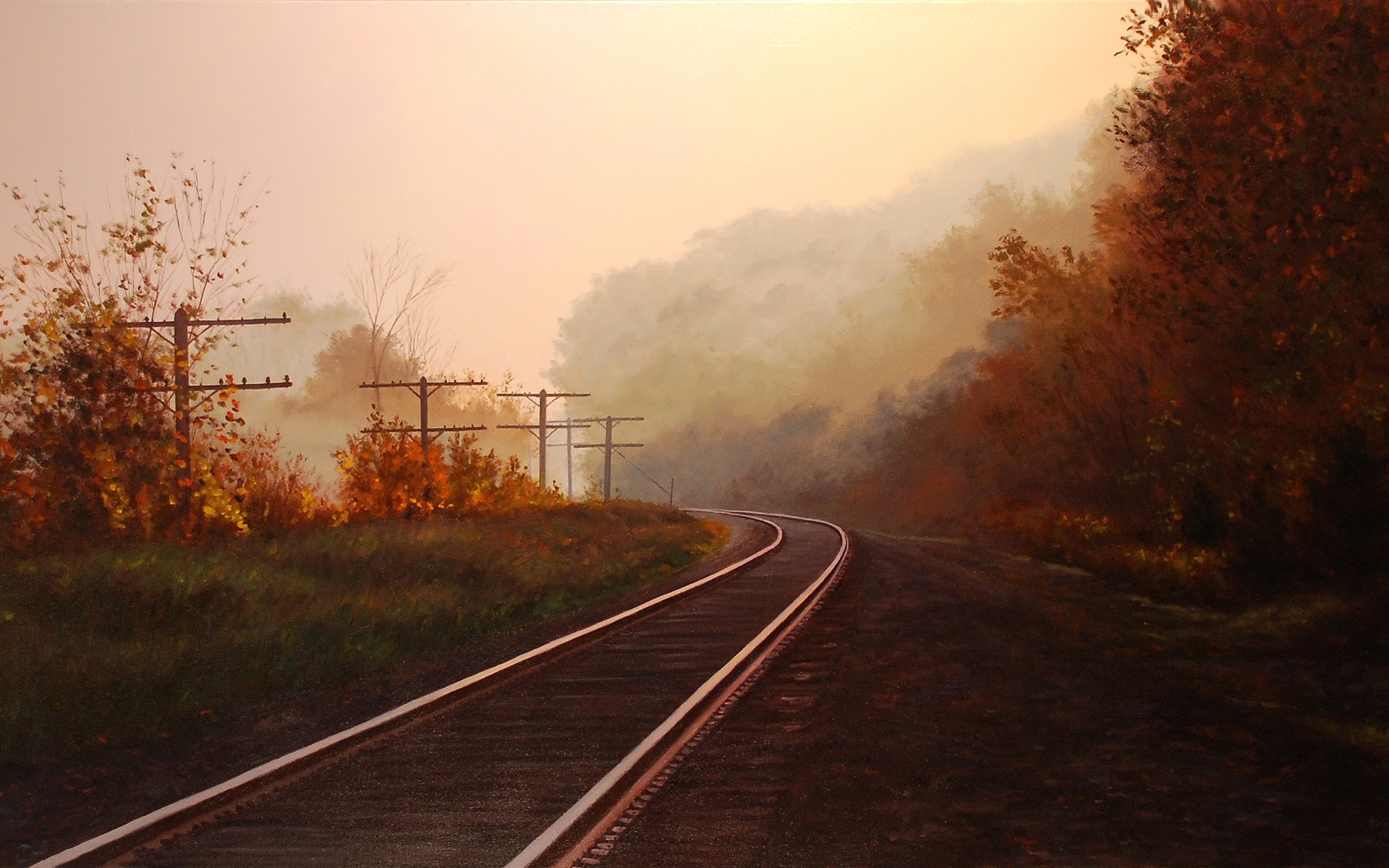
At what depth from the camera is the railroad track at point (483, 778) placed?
→ 6.38 m

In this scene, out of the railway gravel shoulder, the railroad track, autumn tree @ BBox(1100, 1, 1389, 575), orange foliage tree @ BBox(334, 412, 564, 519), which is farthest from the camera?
orange foliage tree @ BBox(334, 412, 564, 519)

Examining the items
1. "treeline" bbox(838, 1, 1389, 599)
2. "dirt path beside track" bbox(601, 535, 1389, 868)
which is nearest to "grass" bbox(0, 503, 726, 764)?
"dirt path beside track" bbox(601, 535, 1389, 868)

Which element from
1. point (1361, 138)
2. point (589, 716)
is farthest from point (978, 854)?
point (1361, 138)

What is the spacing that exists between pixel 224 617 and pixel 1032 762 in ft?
33.9

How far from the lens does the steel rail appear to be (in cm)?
625

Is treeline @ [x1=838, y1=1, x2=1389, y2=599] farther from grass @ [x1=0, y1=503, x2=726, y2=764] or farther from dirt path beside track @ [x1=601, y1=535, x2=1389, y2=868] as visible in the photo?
grass @ [x1=0, y1=503, x2=726, y2=764]

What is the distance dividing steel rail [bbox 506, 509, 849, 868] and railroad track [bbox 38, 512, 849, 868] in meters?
0.02

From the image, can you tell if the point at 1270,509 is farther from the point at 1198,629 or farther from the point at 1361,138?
the point at 1361,138

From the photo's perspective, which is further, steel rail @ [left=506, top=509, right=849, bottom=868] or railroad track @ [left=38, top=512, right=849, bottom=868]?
railroad track @ [left=38, top=512, right=849, bottom=868]

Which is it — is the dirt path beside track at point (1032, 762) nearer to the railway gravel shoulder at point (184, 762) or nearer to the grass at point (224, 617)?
the railway gravel shoulder at point (184, 762)

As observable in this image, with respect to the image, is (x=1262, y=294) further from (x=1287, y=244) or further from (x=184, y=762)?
(x=184, y=762)

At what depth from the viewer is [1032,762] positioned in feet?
27.6

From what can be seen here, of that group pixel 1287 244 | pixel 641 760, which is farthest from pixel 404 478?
pixel 641 760

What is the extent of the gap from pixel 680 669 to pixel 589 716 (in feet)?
9.05
